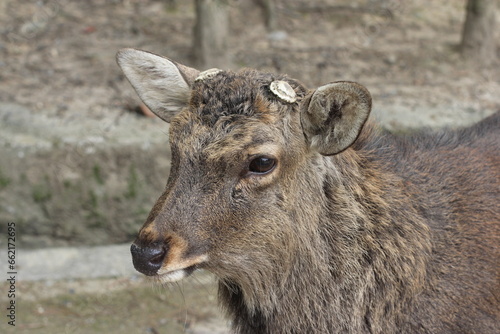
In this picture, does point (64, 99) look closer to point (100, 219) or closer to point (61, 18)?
point (100, 219)

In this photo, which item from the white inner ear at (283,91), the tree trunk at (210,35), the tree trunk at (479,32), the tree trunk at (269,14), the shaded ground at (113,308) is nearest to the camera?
the white inner ear at (283,91)

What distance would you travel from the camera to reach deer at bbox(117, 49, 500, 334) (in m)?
3.32

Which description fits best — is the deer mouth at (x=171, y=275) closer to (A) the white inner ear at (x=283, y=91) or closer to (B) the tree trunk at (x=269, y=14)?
(A) the white inner ear at (x=283, y=91)

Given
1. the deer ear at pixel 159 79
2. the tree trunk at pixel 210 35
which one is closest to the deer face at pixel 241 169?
the deer ear at pixel 159 79

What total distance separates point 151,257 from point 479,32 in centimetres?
599

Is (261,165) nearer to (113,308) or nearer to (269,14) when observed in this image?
(113,308)

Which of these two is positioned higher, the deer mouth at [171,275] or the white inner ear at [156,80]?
the white inner ear at [156,80]

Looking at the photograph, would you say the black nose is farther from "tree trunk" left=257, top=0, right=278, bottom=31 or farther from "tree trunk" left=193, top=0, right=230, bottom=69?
"tree trunk" left=257, top=0, right=278, bottom=31

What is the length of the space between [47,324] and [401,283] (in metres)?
3.28

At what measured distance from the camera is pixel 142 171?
6328 millimetres

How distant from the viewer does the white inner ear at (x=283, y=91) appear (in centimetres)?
342

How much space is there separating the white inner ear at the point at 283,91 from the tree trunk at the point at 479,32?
511 cm

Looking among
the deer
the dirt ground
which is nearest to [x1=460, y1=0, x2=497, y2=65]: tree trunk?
the dirt ground

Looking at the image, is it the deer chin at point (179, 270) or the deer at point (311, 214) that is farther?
the deer at point (311, 214)
